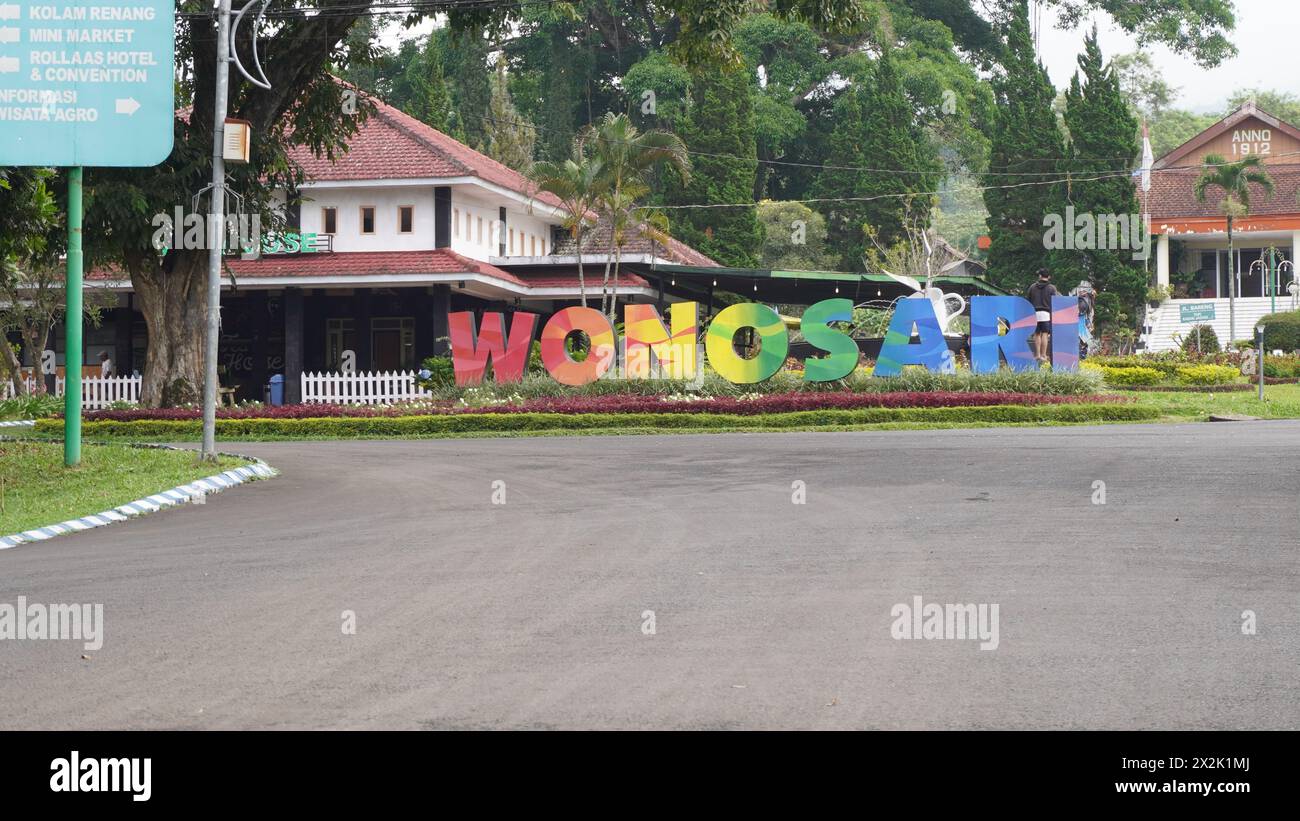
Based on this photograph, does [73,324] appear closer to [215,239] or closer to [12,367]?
[215,239]

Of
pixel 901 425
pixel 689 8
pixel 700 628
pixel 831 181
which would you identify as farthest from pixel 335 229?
pixel 700 628

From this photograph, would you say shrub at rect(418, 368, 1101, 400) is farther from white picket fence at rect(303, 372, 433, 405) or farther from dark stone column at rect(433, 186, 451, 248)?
A: dark stone column at rect(433, 186, 451, 248)

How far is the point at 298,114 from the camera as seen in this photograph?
30000mm

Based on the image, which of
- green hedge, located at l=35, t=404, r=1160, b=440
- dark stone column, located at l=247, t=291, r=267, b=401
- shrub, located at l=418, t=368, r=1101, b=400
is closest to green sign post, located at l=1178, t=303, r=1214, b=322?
shrub, located at l=418, t=368, r=1101, b=400

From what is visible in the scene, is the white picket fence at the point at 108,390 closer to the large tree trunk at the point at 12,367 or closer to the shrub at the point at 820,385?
the large tree trunk at the point at 12,367

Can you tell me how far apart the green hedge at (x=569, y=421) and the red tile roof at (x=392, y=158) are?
34.7ft

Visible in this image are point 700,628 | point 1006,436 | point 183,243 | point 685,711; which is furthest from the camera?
point 183,243

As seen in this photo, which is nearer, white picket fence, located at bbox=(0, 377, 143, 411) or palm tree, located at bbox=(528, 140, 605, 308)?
white picket fence, located at bbox=(0, 377, 143, 411)

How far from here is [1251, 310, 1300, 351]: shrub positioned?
43.2 metres

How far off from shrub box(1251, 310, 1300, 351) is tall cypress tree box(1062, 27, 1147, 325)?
6.80 meters

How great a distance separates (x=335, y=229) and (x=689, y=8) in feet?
56.4

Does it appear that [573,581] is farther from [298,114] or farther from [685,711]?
[298,114]

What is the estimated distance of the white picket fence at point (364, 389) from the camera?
115ft

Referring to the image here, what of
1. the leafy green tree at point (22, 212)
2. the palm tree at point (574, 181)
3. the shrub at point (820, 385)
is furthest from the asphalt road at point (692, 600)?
the palm tree at point (574, 181)
